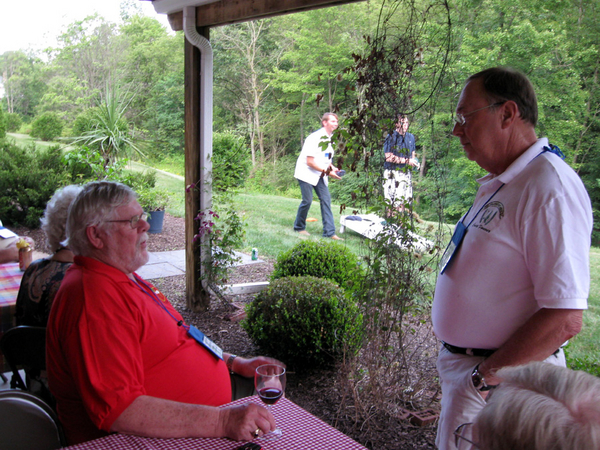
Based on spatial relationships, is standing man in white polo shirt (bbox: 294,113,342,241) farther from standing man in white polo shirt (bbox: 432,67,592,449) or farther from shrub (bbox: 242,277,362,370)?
standing man in white polo shirt (bbox: 432,67,592,449)

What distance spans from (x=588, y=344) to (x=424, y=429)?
2.13 m

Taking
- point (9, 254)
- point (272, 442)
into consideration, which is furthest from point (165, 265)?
point (272, 442)

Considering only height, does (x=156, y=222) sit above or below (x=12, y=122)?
below

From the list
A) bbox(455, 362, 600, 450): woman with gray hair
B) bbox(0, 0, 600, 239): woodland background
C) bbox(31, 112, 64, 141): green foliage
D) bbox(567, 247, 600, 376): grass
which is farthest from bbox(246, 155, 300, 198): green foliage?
bbox(455, 362, 600, 450): woman with gray hair

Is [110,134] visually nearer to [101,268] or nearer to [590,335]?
[101,268]

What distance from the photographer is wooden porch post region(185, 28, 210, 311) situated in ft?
12.7

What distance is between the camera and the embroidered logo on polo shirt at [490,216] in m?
1.37

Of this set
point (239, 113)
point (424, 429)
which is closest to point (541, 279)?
point (424, 429)

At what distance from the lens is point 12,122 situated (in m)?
10.2

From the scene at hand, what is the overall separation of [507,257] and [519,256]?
32 mm

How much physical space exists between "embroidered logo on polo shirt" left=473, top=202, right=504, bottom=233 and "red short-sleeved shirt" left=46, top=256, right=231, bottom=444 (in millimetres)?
1068

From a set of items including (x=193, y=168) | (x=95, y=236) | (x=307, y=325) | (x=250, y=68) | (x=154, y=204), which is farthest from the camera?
(x=250, y=68)

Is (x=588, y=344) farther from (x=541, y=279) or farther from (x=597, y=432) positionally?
(x=597, y=432)

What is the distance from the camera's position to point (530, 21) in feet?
21.2
